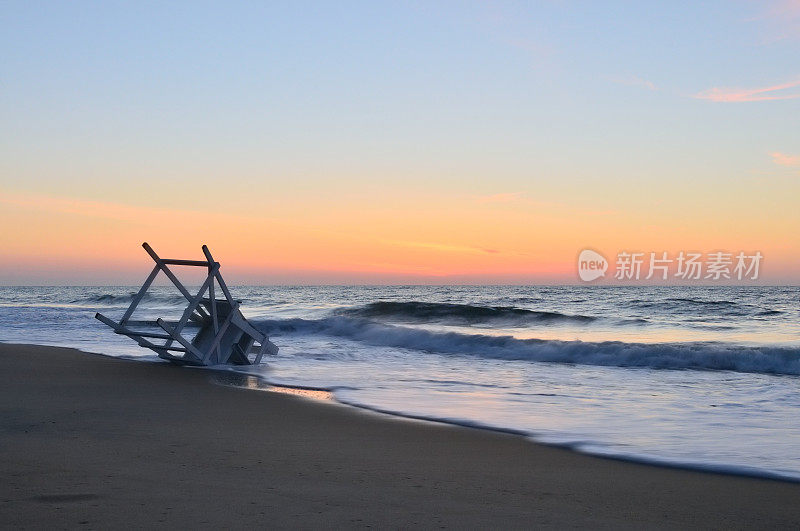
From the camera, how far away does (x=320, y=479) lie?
435cm

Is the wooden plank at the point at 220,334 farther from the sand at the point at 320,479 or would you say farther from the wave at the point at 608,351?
the wave at the point at 608,351

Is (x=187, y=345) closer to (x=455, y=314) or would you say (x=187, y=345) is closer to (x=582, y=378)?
(x=582, y=378)

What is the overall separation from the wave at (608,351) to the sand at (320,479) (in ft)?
29.9

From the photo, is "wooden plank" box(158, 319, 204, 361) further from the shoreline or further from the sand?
the sand

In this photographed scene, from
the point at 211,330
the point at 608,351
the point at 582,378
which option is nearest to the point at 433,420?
the point at 582,378

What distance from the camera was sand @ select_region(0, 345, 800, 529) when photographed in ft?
11.8

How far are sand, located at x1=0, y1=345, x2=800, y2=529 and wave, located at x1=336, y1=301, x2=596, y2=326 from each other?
71.1 feet

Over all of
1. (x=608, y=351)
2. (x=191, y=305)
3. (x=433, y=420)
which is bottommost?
(x=433, y=420)

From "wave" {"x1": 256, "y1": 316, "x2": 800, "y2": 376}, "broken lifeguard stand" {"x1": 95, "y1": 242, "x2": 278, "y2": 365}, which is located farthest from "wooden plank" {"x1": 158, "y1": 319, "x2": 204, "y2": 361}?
"wave" {"x1": 256, "y1": 316, "x2": 800, "y2": 376}

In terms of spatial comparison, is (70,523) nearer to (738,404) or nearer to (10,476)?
(10,476)

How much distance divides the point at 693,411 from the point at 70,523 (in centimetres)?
664

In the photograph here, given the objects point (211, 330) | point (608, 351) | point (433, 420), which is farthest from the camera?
point (608, 351)

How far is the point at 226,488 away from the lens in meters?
4.04

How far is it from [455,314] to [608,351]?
15.9 meters
